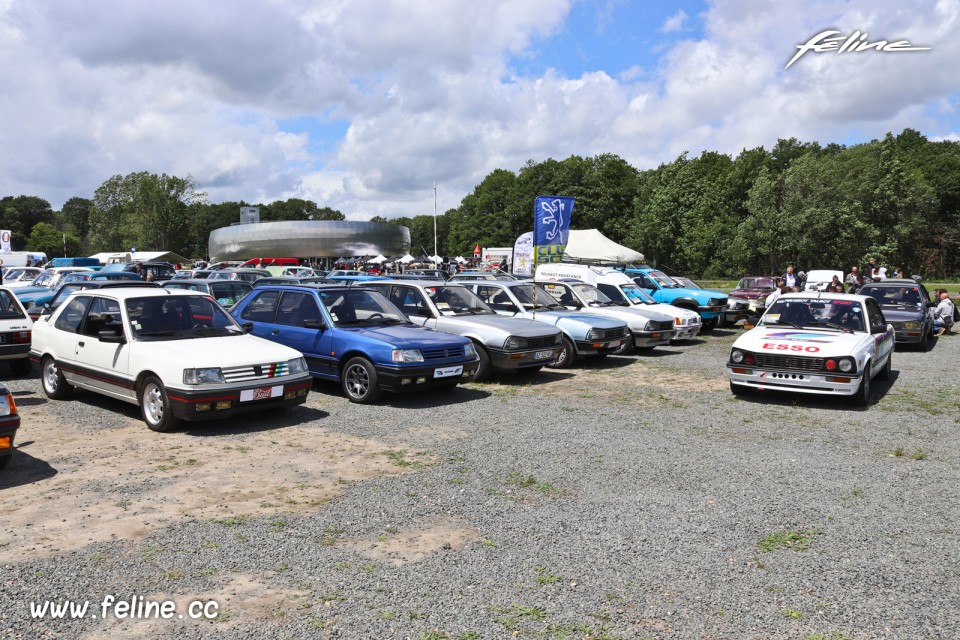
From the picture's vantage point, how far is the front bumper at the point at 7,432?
5.62m

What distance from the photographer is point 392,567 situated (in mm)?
4141

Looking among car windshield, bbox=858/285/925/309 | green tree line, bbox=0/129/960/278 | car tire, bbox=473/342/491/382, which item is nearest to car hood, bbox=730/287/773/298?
car windshield, bbox=858/285/925/309

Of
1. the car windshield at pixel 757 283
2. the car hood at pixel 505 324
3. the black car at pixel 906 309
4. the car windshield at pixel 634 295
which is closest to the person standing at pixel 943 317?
the black car at pixel 906 309

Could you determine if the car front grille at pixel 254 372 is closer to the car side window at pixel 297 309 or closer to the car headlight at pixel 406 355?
the car headlight at pixel 406 355

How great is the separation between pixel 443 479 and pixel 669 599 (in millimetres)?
2543

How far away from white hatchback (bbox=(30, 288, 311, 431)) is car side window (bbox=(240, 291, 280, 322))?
1549 millimetres

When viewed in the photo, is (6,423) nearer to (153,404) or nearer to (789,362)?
(153,404)

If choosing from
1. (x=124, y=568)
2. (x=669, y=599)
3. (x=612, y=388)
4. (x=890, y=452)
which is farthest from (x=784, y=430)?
(x=124, y=568)

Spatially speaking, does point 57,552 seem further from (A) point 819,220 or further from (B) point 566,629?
(A) point 819,220

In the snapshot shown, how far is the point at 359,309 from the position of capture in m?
9.85

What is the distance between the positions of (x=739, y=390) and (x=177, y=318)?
311 inches

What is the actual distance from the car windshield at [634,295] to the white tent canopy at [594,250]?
19.8 metres

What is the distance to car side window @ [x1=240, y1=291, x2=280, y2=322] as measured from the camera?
10188mm

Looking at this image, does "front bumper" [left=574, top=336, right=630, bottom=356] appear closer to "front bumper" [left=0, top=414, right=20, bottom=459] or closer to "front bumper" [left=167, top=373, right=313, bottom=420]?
"front bumper" [left=167, top=373, right=313, bottom=420]
